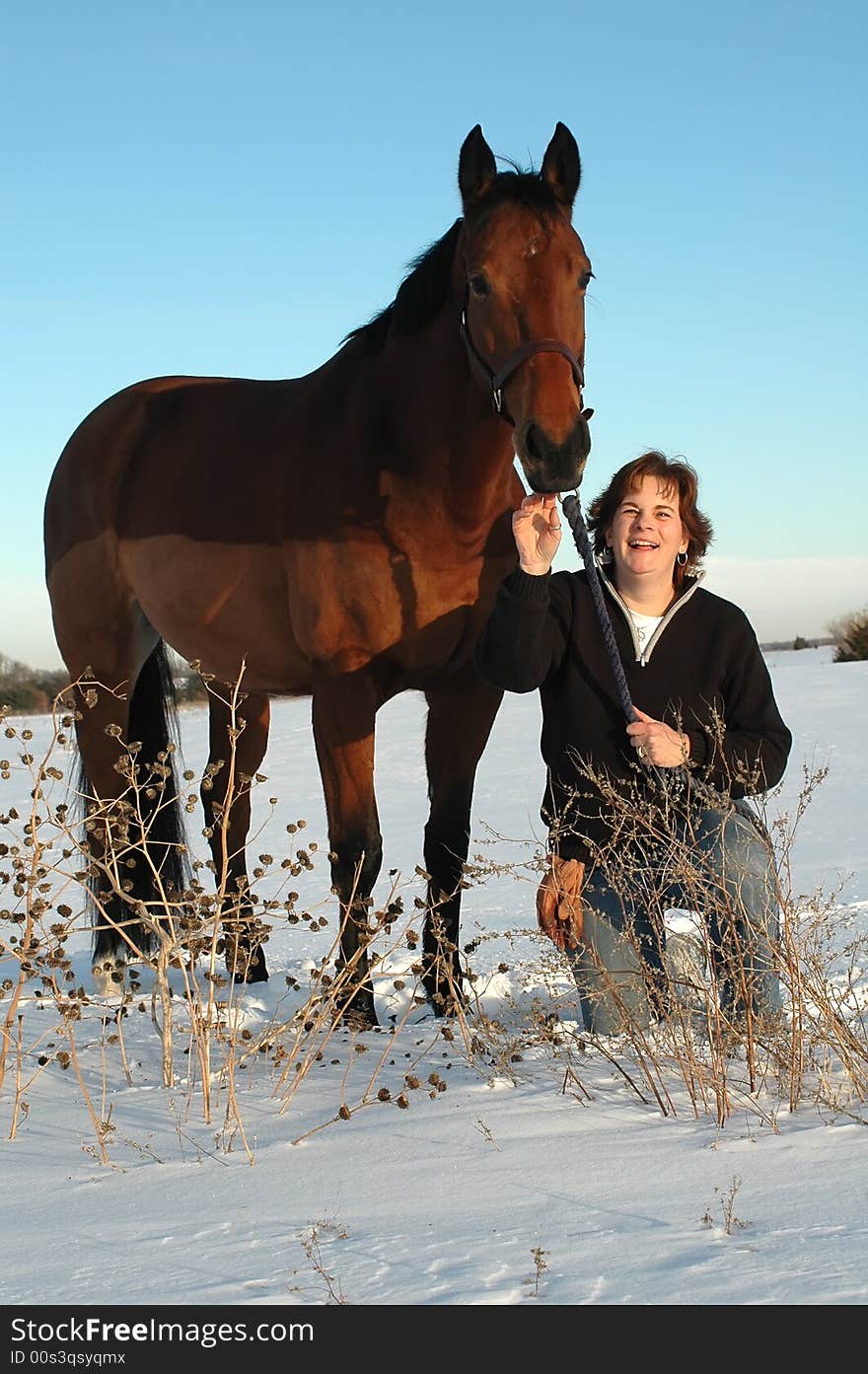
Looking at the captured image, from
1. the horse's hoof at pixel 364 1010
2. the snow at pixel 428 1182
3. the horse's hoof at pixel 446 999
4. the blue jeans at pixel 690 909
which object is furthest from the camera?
the horse's hoof at pixel 364 1010

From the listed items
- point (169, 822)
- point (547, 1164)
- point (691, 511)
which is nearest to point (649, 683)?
point (691, 511)

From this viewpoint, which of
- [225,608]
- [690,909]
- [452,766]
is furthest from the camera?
[225,608]

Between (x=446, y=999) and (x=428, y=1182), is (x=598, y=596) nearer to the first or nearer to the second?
(x=446, y=999)

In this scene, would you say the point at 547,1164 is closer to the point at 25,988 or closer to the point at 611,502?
the point at 611,502

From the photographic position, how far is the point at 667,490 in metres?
3.81

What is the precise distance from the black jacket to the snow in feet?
2.30

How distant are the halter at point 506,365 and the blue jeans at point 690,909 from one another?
49.0 inches

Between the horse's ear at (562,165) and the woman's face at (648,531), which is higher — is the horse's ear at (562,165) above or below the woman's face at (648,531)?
above

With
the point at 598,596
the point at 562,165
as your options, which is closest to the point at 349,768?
the point at 598,596

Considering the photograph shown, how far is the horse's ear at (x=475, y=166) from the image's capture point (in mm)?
3777

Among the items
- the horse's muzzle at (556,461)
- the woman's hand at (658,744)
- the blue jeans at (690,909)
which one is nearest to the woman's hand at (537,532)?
the horse's muzzle at (556,461)

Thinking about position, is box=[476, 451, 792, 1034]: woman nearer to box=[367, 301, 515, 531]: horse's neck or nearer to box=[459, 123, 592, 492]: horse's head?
box=[459, 123, 592, 492]: horse's head

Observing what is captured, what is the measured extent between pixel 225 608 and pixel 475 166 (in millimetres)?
1736

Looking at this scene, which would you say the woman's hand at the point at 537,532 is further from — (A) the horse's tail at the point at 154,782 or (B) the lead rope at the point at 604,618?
(A) the horse's tail at the point at 154,782
